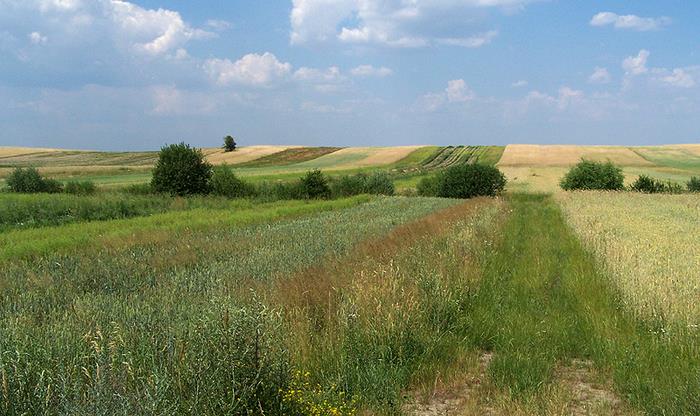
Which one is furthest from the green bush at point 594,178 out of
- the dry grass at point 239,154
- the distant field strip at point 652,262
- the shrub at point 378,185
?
the dry grass at point 239,154

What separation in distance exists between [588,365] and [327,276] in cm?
383

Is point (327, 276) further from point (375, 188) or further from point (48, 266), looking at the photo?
point (375, 188)

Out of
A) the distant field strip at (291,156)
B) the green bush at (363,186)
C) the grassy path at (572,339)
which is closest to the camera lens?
the grassy path at (572,339)

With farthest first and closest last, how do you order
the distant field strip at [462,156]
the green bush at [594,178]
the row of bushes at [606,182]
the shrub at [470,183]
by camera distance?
the distant field strip at [462,156], the green bush at [594,178], the row of bushes at [606,182], the shrub at [470,183]

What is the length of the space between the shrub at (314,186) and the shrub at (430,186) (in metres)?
9.39

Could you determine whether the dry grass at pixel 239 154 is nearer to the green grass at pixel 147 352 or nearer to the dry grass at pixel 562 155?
the dry grass at pixel 562 155

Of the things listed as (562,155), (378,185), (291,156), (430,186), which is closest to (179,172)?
(378,185)

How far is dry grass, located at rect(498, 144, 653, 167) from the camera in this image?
72250mm

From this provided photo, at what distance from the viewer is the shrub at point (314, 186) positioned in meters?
41.0

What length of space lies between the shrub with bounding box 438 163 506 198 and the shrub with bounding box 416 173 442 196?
0.85 ft

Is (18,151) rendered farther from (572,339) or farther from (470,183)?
(572,339)

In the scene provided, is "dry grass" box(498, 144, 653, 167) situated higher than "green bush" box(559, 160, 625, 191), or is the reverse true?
"dry grass" box(498, 144, 653, 167)

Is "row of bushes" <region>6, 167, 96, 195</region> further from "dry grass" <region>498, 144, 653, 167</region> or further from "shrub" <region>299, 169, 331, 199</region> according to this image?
"dry grass" <region>498, 144, 653, 167</region>

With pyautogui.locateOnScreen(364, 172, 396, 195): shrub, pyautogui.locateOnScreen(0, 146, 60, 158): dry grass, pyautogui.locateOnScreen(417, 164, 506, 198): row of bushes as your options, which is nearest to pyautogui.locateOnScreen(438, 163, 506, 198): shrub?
pyautogui.locateOnScreen(417, 164, 506, 198): row of bushes
